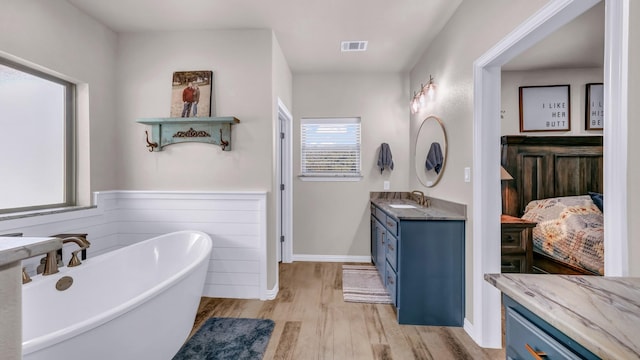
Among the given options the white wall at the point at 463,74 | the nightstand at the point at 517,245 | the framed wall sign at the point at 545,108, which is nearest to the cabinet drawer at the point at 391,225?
the white wall at the point at 463,74

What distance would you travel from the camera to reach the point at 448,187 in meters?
2.45

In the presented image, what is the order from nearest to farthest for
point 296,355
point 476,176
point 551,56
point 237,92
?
point 296,355 < point 476,176 < point 237,92 < point 551,56

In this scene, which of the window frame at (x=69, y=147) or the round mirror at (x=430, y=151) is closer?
the window frame at (x=69, y=147)

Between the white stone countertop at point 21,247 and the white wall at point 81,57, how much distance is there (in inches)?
87.1

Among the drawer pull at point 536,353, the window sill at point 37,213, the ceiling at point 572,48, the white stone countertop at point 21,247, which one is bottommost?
the drawer pull at point 536,353

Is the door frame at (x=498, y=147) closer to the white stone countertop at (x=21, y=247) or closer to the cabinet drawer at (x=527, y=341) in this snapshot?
the cabinet drawer at (x=527, y=341)

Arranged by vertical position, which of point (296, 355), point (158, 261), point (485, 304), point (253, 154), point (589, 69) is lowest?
point (296, 355)

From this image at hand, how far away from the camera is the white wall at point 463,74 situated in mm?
1756

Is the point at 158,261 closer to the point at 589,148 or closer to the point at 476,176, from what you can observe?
the point at 476,176

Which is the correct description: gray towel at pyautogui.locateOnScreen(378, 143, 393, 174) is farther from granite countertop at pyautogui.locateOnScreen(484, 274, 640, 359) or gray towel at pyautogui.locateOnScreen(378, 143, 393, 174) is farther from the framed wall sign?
granite countertop at pyautogui.locateOnScreen(484, 274, 640, 359)

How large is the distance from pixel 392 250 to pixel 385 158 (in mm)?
1538

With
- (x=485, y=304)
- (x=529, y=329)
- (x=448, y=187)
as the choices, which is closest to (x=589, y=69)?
(x=448, y=187)

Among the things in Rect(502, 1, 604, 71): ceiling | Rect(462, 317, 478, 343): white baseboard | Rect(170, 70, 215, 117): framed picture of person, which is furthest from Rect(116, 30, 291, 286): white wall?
Rect(502, 1, 604, 71): ceiling

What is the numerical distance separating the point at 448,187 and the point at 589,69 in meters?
2.57
